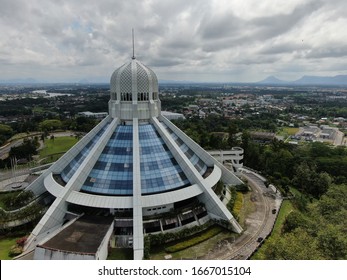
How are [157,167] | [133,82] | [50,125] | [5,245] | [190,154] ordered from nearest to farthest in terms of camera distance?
[5,245]
[157,167]
[133,82]
[190,154]
[50,125]

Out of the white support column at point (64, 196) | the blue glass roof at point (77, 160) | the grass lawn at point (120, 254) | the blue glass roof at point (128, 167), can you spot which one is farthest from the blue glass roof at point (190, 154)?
the grass lawn at point (120, 254)

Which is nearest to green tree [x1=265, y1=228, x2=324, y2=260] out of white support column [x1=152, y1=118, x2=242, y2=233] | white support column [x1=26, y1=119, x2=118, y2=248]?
white support column [x1=152, y1=118, x2=242, y2=233]

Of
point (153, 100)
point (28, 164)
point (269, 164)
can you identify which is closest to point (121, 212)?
point (153, 100)

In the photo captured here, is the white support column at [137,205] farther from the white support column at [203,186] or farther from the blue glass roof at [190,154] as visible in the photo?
the blue glass roof at [190,154]

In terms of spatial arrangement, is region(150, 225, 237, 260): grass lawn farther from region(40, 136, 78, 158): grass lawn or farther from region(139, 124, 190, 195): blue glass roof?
region(40, 136, 78, 158): grass lawn

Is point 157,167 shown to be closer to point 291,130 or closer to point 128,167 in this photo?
point 128,167

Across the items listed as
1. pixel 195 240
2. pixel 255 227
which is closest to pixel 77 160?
pixel 195 240

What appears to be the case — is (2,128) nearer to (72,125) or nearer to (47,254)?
(72,125)
